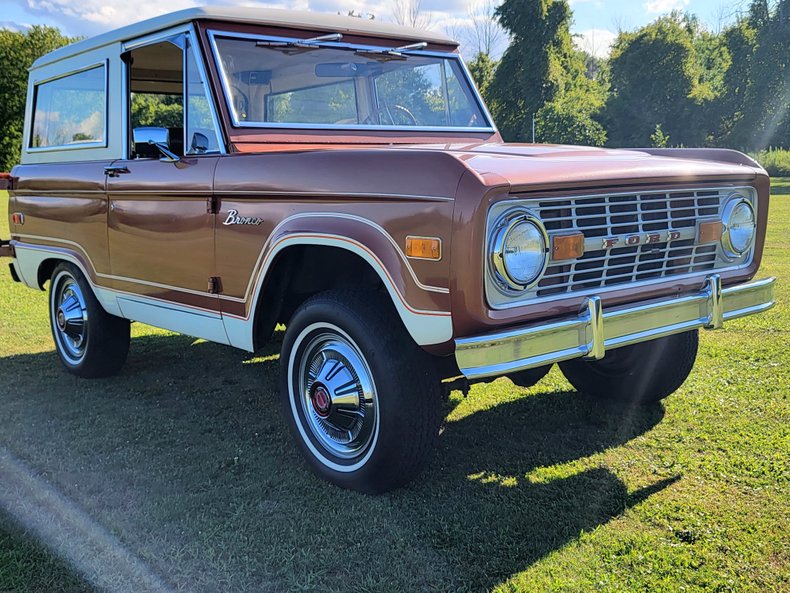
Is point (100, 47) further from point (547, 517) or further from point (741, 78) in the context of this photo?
point (741, 78)

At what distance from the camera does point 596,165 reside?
118 inches

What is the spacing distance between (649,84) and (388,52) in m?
38.2

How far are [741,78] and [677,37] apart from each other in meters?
4.17

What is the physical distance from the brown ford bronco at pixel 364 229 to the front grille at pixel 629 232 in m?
0.01

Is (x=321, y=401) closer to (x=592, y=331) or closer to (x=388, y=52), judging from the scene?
(x=592, y=331)

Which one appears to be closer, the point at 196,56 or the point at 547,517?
the point at 547,517

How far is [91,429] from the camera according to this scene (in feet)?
13.3

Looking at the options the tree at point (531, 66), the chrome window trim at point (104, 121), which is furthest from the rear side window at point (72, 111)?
the tree at point (531, 66)

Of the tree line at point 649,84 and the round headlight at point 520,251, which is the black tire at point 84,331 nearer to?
the round headlight at point 520,251

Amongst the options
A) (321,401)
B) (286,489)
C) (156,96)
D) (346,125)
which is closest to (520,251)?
(321,401)

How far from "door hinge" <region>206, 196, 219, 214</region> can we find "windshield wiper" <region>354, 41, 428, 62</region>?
133 cm

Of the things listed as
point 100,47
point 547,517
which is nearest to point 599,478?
point 547,517

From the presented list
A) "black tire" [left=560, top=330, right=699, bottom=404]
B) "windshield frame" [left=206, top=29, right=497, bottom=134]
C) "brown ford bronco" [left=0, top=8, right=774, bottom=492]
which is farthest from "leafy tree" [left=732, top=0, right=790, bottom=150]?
"black tire" [left=560, top=330, right=699, bottom=404]

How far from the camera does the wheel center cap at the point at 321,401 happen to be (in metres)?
3.27
